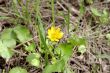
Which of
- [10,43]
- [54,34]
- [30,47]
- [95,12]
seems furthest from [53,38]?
[95,12]

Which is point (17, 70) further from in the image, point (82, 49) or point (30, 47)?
point (82, 49)

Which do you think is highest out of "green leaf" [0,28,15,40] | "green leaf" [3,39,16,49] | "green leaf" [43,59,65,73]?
"green leaf" [0,28,15,40]

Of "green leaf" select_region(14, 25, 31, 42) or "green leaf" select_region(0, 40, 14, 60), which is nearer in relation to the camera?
"green leaf" select_region(0, 40, 14, 60)

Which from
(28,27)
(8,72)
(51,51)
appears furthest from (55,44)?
(8,72)

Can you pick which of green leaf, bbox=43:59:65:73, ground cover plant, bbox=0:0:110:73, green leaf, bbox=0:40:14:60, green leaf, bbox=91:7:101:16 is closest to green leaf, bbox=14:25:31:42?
ground cover plant, bbox=0:0:110:73

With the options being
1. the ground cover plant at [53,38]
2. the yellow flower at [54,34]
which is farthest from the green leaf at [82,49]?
the yellow flower at [54,34]

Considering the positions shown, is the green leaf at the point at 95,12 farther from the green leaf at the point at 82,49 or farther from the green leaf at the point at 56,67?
the green leaf at the point at 56,67

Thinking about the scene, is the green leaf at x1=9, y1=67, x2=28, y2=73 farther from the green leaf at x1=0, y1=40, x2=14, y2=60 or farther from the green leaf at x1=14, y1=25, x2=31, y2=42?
the green leaf at x1=14, y1=25, x2=31, y2=42

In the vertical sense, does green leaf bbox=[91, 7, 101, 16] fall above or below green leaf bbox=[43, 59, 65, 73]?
above
